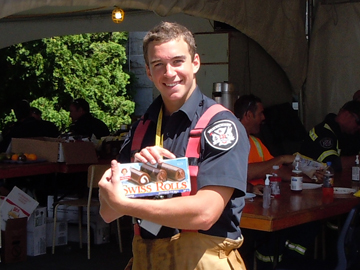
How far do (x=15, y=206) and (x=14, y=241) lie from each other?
35cm

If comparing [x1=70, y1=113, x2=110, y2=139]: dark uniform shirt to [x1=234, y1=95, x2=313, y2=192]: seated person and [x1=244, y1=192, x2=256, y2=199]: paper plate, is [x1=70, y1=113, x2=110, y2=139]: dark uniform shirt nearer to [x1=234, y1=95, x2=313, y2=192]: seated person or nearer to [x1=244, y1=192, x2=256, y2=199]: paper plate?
[x1=234, y1=95, x2=313, y2=192]: seated person

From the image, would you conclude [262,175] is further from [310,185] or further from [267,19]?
[267,19]

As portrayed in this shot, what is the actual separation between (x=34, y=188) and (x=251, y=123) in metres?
3.34

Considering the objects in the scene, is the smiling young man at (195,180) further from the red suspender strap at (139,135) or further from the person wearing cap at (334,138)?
the person wearing cap at (334,138)

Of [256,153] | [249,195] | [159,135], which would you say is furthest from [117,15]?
[159,135]

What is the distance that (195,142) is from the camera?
1861 millimetres

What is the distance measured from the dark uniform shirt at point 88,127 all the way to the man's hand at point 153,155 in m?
7.04

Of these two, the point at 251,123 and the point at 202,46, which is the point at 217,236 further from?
the point at 202,46

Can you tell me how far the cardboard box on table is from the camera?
575 centimetres

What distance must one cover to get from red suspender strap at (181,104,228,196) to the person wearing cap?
12.3ft

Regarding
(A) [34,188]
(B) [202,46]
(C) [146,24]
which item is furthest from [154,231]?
(C) [146,24]

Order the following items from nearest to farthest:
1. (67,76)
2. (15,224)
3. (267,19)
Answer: (15,224) → (267,19) → (67,76)

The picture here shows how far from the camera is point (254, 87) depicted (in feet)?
26.8

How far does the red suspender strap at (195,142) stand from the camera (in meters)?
1.82
